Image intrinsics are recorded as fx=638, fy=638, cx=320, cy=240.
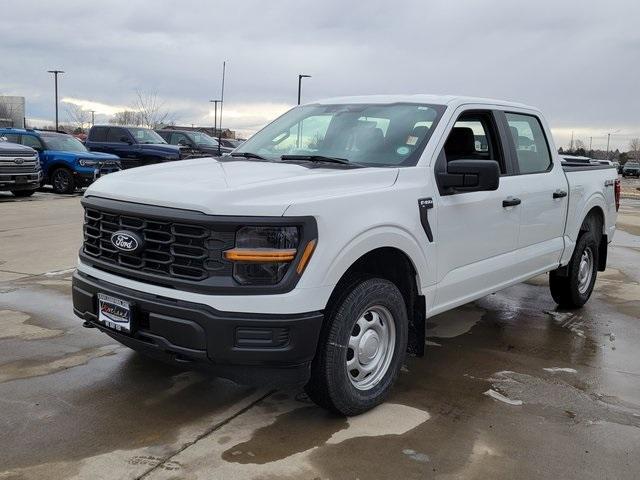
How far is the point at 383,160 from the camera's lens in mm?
4094

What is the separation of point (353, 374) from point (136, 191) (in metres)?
1.58

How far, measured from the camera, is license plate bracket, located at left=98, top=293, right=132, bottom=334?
338cm

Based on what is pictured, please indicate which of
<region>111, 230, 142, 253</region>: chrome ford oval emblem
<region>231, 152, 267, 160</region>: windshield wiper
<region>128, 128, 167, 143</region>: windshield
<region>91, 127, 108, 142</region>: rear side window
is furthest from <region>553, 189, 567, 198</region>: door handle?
<region>91, 127, 108, 142</region>: rear side window

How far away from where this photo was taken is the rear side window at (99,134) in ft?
67.6

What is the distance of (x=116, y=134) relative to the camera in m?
20.4

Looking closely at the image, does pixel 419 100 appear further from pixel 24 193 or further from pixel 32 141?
pixel 32 141

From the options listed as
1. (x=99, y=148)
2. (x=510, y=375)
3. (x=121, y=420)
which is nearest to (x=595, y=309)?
(x=510, y=375)

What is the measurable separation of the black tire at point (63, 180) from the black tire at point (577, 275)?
46.4 feet

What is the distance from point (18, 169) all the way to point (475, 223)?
13771 mm

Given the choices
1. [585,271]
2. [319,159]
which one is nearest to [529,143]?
[585,271]

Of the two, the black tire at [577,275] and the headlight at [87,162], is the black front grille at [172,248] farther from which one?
the headlight at [87,162]

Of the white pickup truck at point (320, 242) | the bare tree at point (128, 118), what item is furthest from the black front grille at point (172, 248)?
the bare tree at point (128, 118)

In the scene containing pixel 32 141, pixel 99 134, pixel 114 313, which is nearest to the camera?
pixel 114 313

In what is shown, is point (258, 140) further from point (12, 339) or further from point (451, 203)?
point (12, 339)
